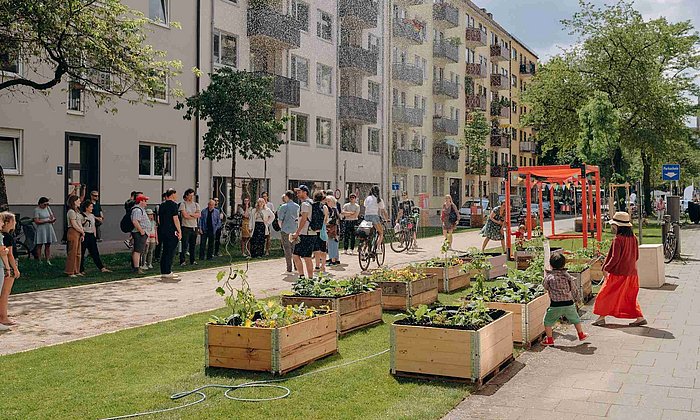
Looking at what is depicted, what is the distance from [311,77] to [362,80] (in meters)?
6.92

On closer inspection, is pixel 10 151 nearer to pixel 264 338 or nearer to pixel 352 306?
pixel 352 306

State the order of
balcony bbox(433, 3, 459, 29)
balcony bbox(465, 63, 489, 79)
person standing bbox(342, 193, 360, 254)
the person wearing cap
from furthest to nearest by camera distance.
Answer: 1. balcony bbox(465, 63, 489, 79)
2. balcony bbox(433, 3, 459, 29)
3. person standing bbox(342, 193, 360, 254)
4. the person wearing cap

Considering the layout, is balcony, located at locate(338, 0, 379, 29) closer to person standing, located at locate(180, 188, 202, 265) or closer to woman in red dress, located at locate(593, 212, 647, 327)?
person standing, located at locate(180, 188, 202, 265)

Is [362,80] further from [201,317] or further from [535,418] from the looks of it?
[535,418]

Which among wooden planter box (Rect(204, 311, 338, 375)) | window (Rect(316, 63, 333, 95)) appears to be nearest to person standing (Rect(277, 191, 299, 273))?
wooden planter box (Rect(204, 311, 338, 375))

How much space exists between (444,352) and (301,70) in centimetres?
3296

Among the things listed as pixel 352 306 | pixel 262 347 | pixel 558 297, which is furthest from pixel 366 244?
pixel 262 347

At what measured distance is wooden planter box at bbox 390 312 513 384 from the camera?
273 inches

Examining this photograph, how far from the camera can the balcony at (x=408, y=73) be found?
50.4 metres

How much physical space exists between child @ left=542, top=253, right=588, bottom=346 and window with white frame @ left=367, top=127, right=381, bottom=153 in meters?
37.6

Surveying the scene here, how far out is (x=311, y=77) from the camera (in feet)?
129

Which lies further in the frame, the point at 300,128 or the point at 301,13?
the point at 301,13

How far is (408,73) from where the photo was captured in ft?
169

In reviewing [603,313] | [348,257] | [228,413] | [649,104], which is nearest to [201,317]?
[228,413]
